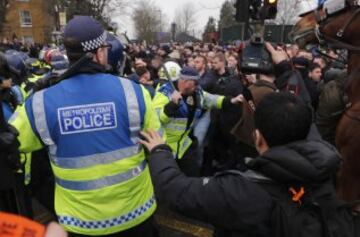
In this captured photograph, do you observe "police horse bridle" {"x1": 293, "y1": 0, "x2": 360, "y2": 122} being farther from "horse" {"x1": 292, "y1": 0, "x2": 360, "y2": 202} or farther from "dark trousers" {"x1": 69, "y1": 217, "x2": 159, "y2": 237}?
"dark trousers" {"x1": 69, "y1": 217, "x2": 159, "y2": 237}

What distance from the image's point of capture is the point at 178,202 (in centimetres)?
186

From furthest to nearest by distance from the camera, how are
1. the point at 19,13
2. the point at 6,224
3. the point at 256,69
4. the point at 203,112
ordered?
the point at 19,13 → the point at 203,112 → the point at 256,69 → the point at 6,224

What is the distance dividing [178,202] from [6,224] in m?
0.94

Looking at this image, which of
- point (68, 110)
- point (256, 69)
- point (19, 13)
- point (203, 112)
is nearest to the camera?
point (68, 110)

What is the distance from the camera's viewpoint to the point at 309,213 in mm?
1705

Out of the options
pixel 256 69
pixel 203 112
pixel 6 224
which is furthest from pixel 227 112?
pixel 6 224

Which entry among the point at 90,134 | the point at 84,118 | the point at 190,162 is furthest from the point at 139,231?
the point at 190,162

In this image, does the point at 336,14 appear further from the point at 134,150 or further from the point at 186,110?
the point at 134,150

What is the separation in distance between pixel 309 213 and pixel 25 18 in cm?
5876

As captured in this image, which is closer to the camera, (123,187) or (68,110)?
(68,110)

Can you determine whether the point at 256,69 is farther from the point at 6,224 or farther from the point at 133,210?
the point at 6,224

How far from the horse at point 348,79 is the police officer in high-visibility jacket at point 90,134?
1893 millimetres

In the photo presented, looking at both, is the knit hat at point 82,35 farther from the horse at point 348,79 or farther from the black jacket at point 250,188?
the horse at point 348,79

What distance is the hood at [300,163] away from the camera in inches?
65.4
